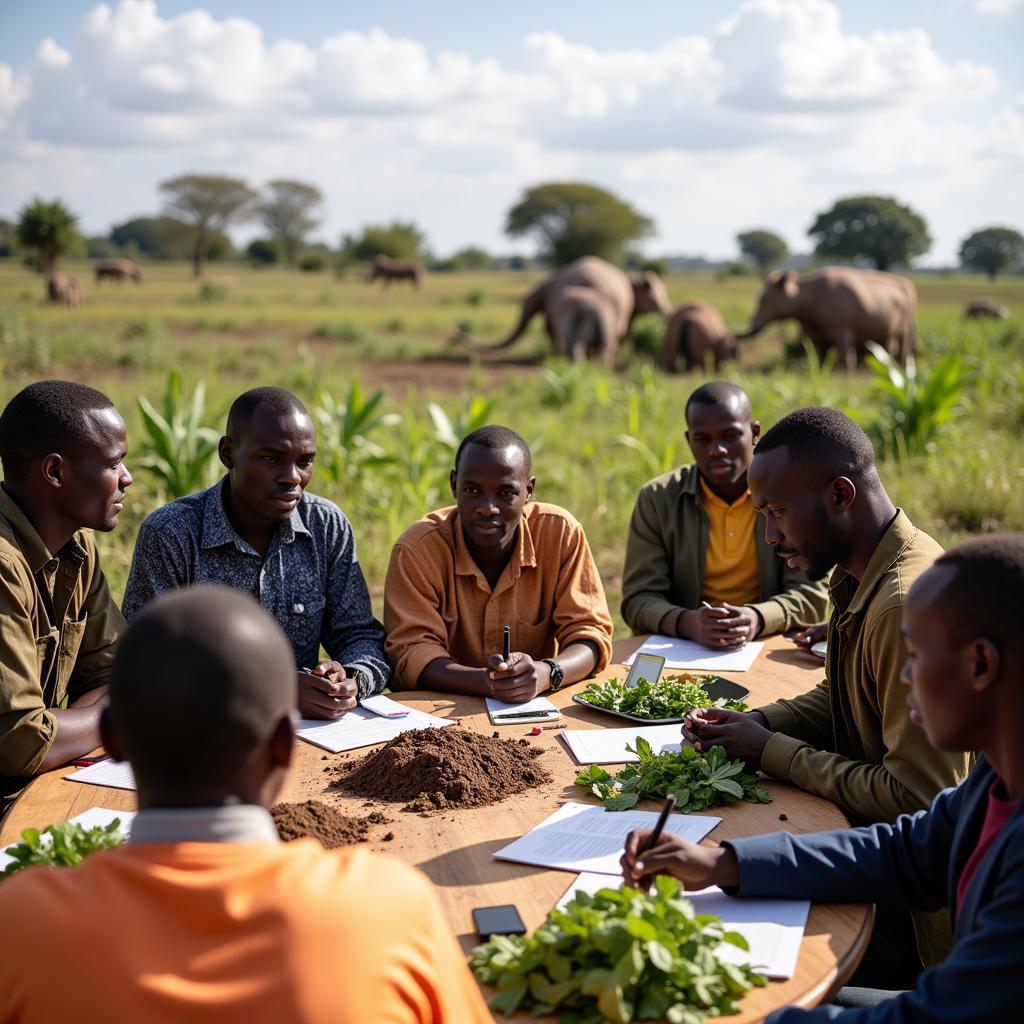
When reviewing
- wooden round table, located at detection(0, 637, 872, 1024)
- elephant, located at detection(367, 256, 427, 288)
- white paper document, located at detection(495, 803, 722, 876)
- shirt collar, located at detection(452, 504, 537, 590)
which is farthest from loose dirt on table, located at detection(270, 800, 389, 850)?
elephant, located at detection(367, 256, 427, 288)

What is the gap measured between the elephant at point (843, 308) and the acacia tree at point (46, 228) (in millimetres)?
16222

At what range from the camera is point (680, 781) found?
2.56 metres

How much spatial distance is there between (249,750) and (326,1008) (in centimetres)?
32

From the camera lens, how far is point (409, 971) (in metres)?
1.40

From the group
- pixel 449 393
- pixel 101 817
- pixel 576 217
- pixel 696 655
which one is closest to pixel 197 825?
pixel 101 817

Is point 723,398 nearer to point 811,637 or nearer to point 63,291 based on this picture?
point 811,637

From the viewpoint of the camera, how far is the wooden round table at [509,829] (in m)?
1.92

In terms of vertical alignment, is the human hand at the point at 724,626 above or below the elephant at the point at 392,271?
below

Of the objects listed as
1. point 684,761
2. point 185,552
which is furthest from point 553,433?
point 684,761

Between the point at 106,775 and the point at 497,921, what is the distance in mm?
1245

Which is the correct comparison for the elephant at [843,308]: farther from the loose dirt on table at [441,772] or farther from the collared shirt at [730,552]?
the loose dirt on table at [441,772]

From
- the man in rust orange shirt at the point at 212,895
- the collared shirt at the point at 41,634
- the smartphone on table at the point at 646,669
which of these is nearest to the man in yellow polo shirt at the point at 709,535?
the smartphone on table at the point at 646,669

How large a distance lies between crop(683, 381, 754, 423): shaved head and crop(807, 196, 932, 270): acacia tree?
164 ft

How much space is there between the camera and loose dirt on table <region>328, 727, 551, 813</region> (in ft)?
8.43
